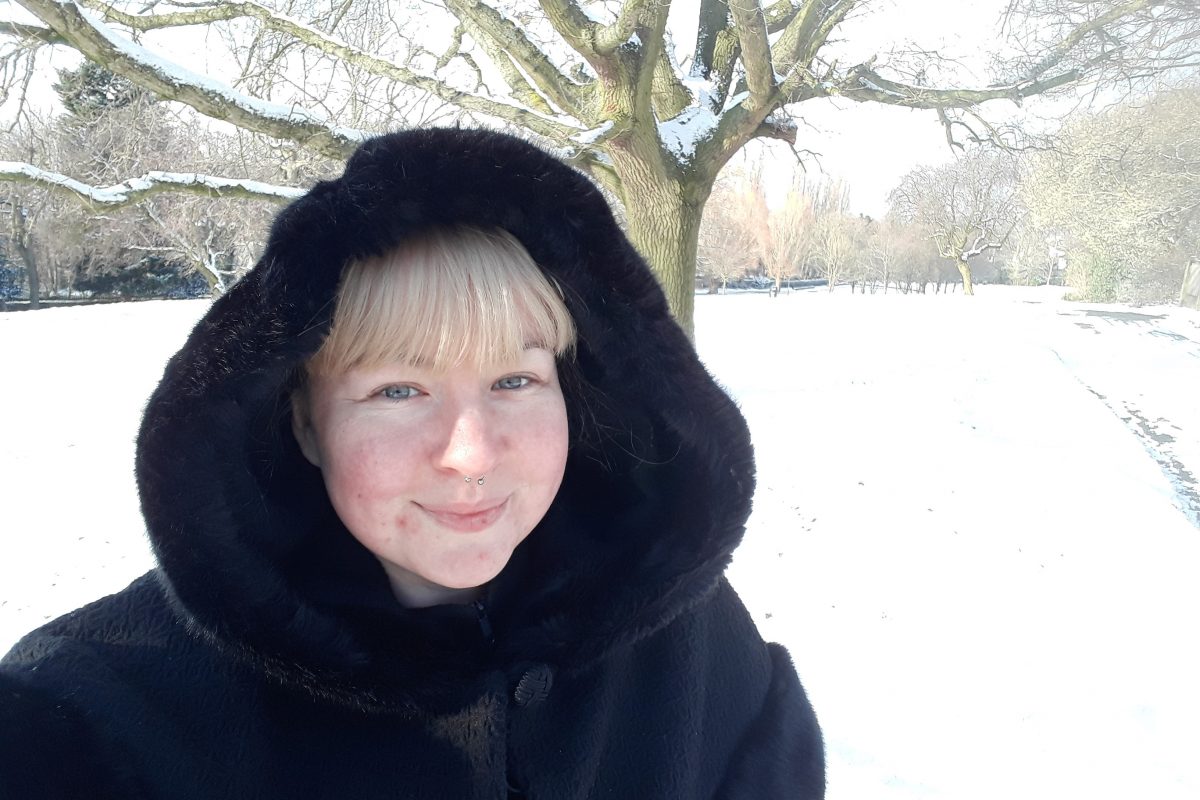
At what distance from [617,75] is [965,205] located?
4135 centimetres

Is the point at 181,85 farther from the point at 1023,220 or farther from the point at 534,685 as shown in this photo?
the point at 1023,220

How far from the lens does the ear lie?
50.3 inches

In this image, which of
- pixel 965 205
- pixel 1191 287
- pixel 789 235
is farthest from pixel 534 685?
pixel 789 235

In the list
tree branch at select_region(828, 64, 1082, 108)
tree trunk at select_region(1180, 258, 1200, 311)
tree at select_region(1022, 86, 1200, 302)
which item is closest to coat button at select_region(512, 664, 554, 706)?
tree branch at select_region(828, 64, 1082, 108)

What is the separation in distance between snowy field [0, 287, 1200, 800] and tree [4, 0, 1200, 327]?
2531 millimetres

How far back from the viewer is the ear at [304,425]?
1276mm

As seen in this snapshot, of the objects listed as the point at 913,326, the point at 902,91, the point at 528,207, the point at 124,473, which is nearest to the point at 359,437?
the point at 528,207

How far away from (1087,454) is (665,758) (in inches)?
346

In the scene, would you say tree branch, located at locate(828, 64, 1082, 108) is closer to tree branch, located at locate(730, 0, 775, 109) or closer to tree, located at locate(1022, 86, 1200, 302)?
tree branch, located at locate(730, 0, 775, 109)

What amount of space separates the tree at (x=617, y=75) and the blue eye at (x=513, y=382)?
165 inches

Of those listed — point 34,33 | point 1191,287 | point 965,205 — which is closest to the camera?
point 34,33

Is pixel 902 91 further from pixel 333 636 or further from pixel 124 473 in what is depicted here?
pixel 124 473

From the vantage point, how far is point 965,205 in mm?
40625

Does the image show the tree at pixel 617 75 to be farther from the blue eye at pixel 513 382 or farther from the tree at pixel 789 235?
the tree at pixel 789 235
